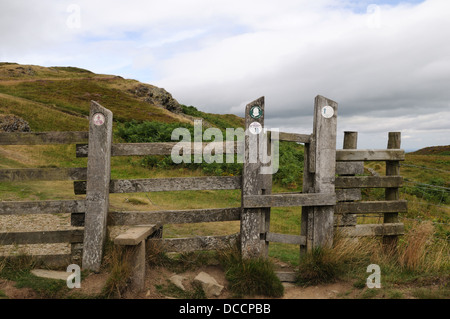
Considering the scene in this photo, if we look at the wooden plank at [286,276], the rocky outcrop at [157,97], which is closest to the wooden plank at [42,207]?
the wooden plank at [286,276]

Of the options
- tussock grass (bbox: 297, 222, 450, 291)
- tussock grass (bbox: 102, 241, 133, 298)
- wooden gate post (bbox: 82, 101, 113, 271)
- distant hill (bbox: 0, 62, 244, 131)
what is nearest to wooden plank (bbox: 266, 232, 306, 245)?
tussock grass (bbox: 297, 222, 450, 291)

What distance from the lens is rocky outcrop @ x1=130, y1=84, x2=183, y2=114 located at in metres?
51.6

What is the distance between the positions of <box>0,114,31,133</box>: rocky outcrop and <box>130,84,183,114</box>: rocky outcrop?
28988 mm

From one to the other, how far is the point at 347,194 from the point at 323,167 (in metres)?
0.94

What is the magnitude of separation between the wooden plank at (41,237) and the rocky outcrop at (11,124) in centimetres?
1875

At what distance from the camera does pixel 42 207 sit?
209 inches

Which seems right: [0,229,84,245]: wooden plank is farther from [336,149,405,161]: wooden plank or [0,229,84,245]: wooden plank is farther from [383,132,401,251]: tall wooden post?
[383,132,401,251]: tall wooden post

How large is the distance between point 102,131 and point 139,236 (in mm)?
1795

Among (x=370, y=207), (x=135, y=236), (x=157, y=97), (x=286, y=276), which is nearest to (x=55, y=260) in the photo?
(x=135, y=236)

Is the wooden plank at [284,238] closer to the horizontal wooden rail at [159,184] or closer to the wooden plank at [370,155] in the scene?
the horizontal wooden rail at [159,184]

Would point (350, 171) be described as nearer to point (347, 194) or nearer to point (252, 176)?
point (347, 194)

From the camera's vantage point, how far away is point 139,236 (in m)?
4.52

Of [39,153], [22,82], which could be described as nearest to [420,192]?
[39,153]

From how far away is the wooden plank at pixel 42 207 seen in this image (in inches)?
206
